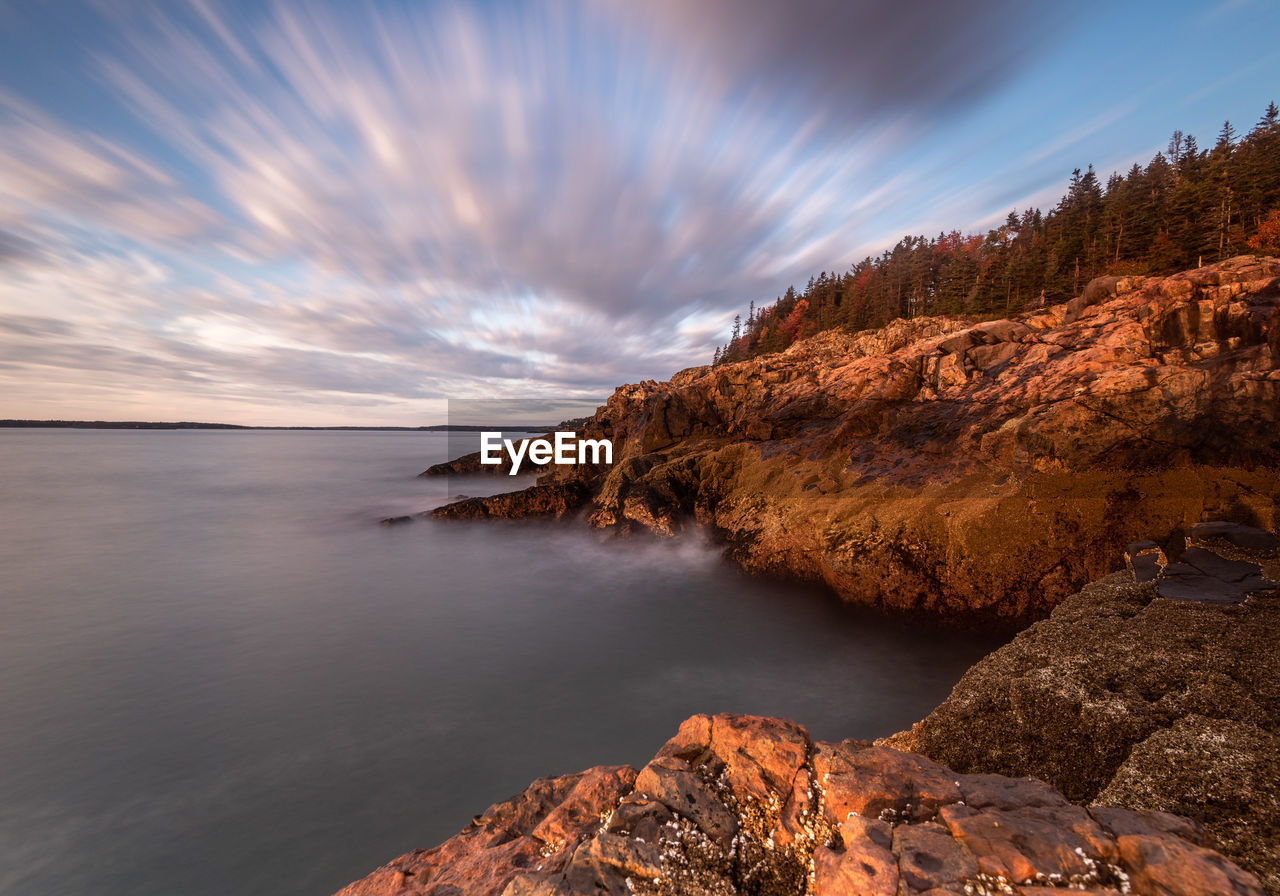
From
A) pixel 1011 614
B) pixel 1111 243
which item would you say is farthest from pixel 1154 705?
pixel 1111 243

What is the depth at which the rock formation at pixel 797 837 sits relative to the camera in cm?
380

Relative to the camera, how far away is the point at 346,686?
13.1 meters

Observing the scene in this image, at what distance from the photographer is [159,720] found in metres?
11.7

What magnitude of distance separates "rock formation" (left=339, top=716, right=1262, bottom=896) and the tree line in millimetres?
44418

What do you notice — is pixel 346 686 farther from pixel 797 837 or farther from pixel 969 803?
pixel 969 803

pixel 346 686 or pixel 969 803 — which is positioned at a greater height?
pixel 969 803

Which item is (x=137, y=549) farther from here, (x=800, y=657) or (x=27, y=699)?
(x=800, y=657)

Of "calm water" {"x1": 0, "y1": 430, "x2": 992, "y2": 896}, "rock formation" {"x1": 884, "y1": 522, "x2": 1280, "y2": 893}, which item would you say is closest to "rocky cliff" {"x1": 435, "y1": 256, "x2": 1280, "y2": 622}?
"calm water" {"x1": 0, "y1": 430, "x2": 992, "y2": 896}

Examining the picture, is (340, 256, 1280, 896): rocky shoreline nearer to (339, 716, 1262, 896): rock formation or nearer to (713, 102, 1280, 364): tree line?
(339, 716, 1262, 896): rock formation

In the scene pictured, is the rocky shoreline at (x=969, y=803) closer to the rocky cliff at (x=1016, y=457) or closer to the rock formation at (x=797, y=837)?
the rock formation at (x=797, y=837)

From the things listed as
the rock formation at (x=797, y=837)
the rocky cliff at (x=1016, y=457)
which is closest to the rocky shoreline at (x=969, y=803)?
the rock formation at (x=797, y=837)

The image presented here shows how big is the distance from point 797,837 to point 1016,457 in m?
16.1

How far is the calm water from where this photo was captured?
8.70 meters

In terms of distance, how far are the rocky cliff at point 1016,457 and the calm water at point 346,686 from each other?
206 centimetres
